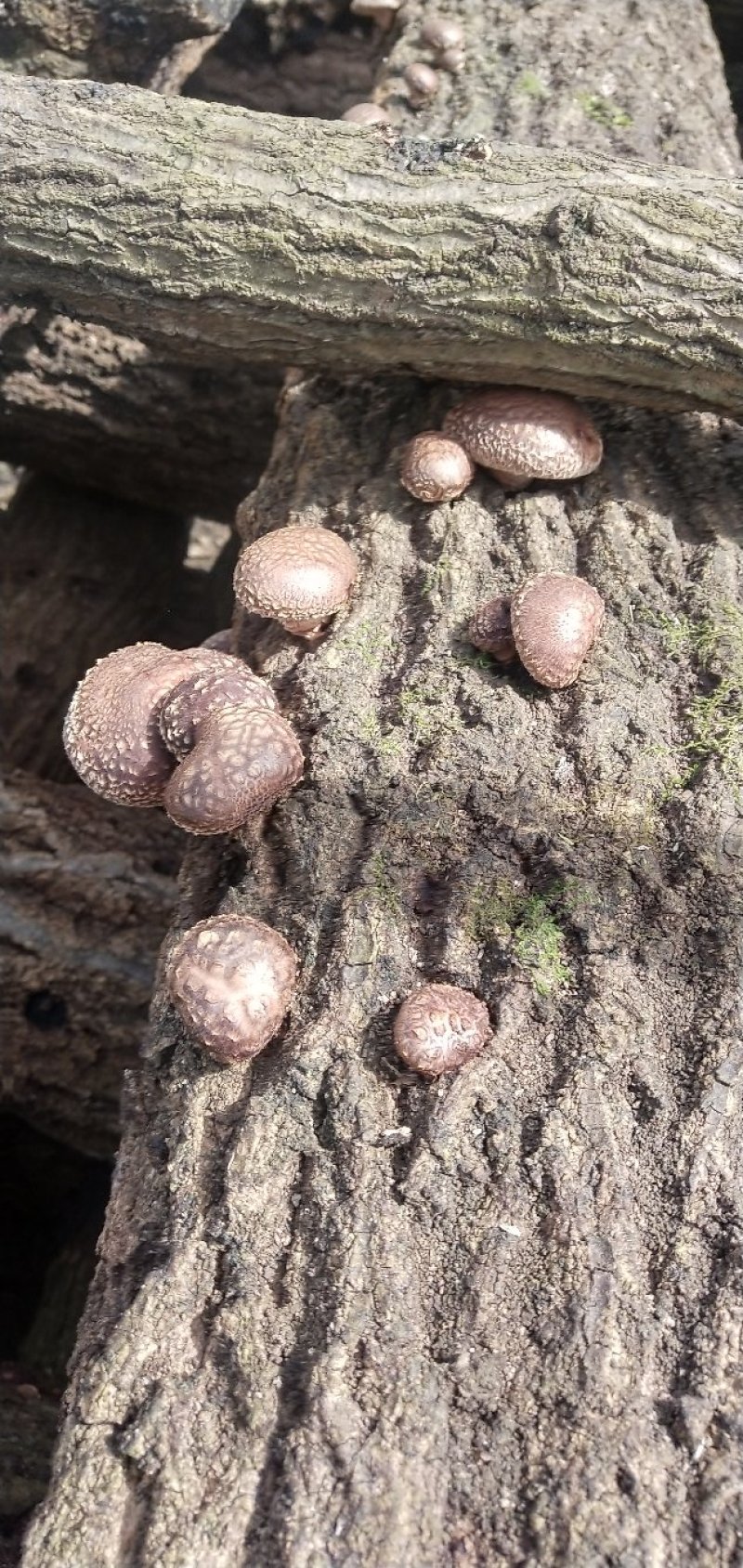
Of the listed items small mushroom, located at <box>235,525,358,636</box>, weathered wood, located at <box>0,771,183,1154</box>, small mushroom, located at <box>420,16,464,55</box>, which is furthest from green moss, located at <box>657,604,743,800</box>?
small mushroom, located at <box>420,16,464,55</box>

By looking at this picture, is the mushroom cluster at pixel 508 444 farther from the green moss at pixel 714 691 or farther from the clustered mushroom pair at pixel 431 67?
the clustered mushroom pair at pixel 431 67

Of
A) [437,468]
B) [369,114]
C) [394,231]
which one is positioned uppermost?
[369,114]

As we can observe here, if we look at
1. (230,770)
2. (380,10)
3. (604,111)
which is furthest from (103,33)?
(230,770)

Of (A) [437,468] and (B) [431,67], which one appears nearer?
(A) [437,468]

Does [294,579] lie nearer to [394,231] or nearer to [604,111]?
[394,231]

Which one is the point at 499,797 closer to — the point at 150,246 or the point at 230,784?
the point at 230,784

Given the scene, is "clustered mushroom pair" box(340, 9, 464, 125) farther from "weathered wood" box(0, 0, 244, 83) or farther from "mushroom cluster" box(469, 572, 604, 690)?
"mushroom cluster" box(469, 572, 604, 690)
